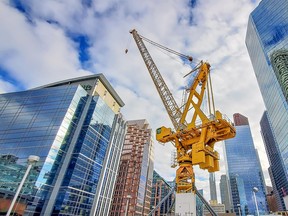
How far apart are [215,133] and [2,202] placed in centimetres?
4229

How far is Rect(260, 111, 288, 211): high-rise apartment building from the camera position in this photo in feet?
491

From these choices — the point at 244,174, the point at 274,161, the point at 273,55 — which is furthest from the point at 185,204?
the point at 244,174

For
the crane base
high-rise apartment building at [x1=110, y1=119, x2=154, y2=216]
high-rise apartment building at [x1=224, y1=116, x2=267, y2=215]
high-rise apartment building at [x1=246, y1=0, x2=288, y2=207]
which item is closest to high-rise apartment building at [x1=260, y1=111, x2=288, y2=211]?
high-rise apartment building at [x1=224, y1=116, x2=267, y2=215]

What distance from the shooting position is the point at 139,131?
115125mm

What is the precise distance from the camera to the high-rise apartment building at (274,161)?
491ft

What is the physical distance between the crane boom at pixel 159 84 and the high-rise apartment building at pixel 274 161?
140 meters

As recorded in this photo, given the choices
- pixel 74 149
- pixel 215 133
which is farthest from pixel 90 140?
pixel 215 133

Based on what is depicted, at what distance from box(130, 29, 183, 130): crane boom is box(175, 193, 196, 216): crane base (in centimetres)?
1468

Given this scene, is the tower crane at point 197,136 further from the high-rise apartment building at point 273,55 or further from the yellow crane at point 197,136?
the high-rise apartment building at point 273,55

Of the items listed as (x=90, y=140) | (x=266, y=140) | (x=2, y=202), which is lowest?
(x=2, y=202)

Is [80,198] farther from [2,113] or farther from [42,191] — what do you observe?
[2,113]

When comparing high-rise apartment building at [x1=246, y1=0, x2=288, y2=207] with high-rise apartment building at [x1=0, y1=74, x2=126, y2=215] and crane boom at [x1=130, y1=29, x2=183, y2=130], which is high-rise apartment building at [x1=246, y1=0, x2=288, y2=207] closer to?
crane boom at [x1=130, y1=29, x2=183, y2=130]

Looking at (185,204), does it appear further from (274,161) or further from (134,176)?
(274,161)

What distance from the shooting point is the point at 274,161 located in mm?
170000
